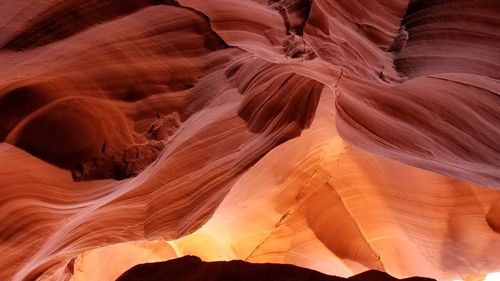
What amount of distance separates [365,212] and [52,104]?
11.0 ft

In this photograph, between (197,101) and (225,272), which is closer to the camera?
(225,272)

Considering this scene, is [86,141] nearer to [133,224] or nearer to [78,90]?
[78,90]

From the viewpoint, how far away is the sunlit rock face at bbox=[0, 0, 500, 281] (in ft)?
8.05

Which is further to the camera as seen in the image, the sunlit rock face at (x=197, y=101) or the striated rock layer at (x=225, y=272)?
the striated rock layer at (x=225, y=272)

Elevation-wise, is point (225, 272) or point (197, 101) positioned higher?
point (197, 101)

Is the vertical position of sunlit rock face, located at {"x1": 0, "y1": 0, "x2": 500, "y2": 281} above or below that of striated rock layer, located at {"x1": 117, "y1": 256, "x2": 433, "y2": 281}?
above

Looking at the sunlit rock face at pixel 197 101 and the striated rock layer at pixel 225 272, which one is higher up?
the sunlit rock face at pixel 197 101

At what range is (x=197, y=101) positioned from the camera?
3.16 metres

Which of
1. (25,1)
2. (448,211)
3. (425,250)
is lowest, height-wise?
(425,250)

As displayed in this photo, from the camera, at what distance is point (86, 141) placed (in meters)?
2.89

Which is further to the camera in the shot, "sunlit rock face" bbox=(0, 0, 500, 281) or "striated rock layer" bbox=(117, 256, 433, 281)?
"striated rock layer" bbox=(117, 256, 433, 281)

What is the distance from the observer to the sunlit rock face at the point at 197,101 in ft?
8.05

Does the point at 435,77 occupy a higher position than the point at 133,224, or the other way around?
the point at 435,77

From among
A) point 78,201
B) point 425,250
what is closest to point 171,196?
point 78,201
